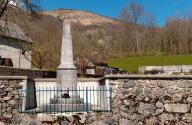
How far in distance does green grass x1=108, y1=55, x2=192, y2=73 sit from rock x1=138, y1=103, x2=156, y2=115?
37.1 metres

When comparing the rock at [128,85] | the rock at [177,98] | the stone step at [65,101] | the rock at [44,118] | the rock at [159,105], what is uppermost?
the rock at [128,85]

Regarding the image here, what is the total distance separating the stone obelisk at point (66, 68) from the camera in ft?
46.3

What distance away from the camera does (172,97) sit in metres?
12.9

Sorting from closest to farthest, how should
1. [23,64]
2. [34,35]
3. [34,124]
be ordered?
[34,124] → [23,64] → [34,35]

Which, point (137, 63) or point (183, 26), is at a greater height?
point (183, 26)

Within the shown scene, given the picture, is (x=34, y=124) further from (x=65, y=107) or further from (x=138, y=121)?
(x=138, y=121)

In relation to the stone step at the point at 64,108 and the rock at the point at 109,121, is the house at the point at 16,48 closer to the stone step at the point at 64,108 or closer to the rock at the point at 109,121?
the stone step at the point at 64,108

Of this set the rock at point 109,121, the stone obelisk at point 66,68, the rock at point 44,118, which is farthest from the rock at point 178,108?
the rock at point 44,118

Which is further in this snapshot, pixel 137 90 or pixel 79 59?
pixel 79 59

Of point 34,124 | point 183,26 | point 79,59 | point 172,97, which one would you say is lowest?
point 34,124

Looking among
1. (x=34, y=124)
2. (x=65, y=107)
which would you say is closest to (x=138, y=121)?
(x=65, y=107)

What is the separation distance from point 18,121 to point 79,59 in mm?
22817

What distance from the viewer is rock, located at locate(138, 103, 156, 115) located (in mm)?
12812

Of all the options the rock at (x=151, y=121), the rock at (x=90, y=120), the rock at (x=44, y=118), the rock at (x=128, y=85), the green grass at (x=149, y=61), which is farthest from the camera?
the green grass at (x=149, y=61)
